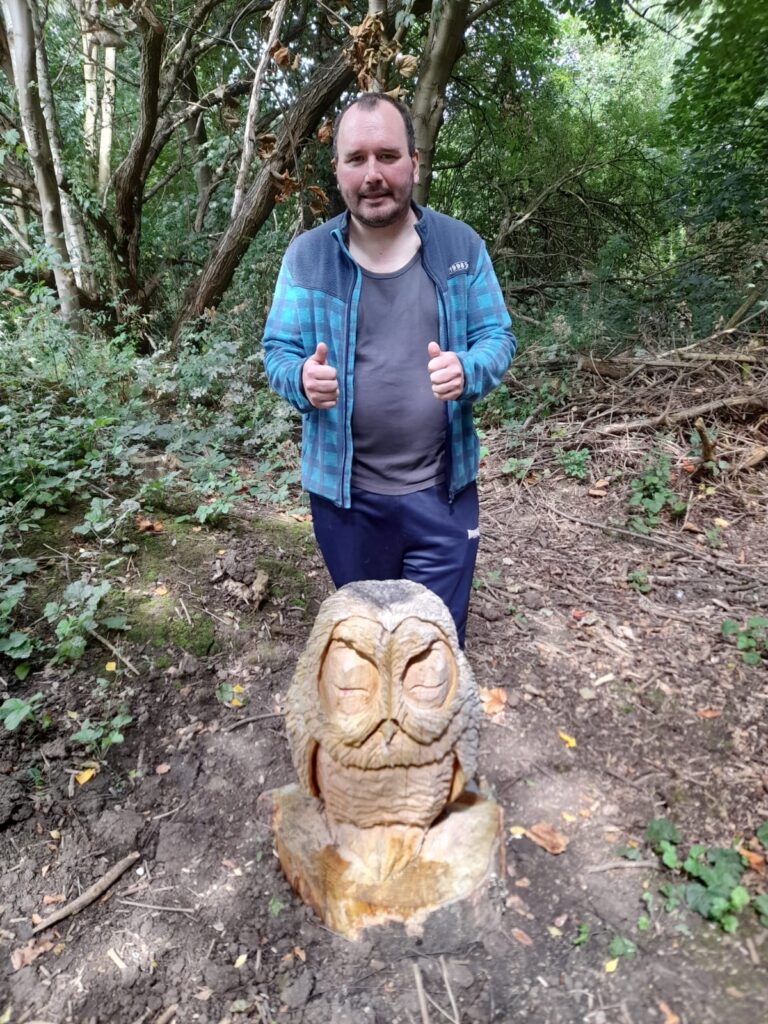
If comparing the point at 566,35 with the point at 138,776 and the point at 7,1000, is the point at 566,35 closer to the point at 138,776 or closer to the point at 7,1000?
the point at 138,776

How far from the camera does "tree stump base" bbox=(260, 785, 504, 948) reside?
5.28ft

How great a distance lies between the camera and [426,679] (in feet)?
5.20

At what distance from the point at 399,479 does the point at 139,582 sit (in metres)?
1.68

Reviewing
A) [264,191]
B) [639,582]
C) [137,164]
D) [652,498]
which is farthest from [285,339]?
[137,164]

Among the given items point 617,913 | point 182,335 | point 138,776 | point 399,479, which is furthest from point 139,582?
point 182,335

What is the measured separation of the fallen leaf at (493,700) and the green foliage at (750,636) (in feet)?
3.72

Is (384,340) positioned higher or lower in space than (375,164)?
lower

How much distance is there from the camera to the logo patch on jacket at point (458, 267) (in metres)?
1.96

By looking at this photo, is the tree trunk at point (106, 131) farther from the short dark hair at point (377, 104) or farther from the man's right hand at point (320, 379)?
the man's right hand at point (320, 379)

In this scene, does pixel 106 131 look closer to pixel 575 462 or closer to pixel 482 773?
pixel 575 462

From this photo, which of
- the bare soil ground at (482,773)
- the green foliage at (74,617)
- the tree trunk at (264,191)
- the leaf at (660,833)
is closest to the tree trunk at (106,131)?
the tree trunk at (264,191)

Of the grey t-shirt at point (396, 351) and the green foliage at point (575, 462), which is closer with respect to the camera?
the grey t-shirt at point (396, 351)

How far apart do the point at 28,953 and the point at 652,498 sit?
3759mm

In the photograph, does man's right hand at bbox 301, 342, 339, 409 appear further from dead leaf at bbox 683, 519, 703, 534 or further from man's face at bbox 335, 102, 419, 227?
dead leaf at bbox 683, 519, 703, 534
